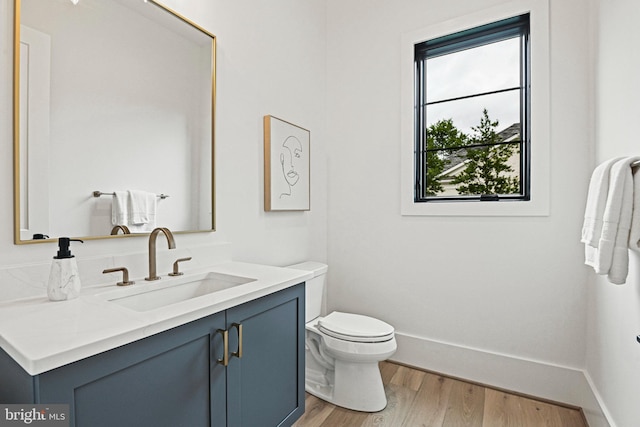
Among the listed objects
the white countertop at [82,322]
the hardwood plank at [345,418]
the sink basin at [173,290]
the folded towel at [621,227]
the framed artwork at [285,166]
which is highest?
the framed artwork at [285,166]

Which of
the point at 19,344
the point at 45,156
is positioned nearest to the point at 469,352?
the point at 19,344

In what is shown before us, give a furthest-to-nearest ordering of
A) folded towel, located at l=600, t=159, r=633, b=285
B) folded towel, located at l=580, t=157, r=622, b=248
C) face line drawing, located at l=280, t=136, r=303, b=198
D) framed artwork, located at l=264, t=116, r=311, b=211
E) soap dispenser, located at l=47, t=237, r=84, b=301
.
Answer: face line drawing, located at l=280, t=136, r=303, b=198, framed artwork, located at l=264, t=116, r=311, b=211, folded towel, located at l=580, t=157, r=622, b=248, folded towel, located at l=600, t=159, r=633, b=285, soap dispenser, located at l=47, t=237, r=84, b=301

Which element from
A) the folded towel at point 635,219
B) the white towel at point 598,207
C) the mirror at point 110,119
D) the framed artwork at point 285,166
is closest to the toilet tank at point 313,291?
the framed artwork at point 285,166

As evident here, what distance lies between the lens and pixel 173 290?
52.5 inches

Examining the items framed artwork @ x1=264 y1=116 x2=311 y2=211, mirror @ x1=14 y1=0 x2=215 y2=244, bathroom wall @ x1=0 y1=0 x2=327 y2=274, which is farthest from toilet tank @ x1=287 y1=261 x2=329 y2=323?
mirror @ x1=14 y1=0 x2=215 y2=244

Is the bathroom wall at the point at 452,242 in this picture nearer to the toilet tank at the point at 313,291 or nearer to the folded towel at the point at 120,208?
the toilet tank at the point at 313,291

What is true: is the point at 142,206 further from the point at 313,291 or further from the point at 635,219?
the point at 635,219

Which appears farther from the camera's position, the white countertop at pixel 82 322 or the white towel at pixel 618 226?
the white towel at pixel 618 226

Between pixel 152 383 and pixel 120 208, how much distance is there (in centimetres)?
72

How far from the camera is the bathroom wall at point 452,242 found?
1.83 metres

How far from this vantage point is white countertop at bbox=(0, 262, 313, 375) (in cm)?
67

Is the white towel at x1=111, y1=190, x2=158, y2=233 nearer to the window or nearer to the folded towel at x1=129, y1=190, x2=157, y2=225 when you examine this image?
the folded towel at x1=129, y1=190, x2=157, y2=225

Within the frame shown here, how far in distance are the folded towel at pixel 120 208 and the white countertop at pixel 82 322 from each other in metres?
0.25

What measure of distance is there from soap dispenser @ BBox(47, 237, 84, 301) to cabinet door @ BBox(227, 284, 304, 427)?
0.48 metres
